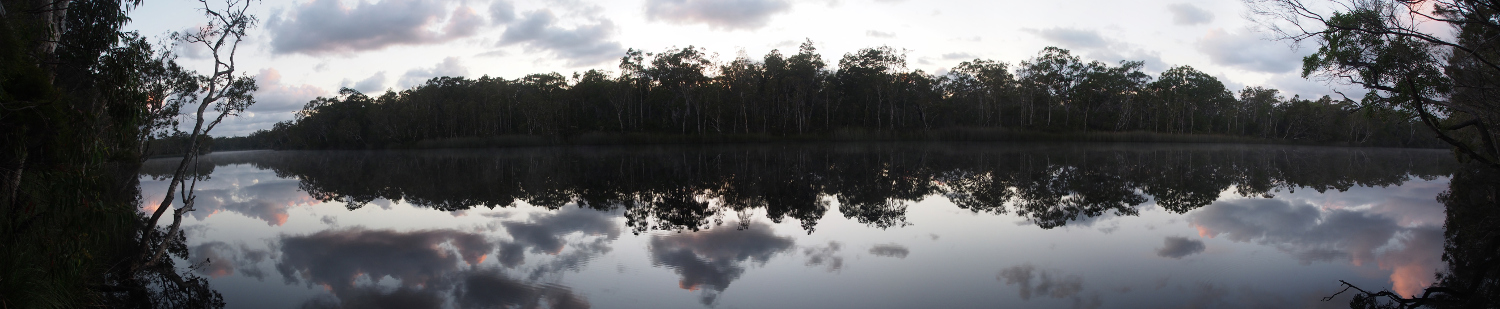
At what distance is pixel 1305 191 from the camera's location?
13203mm

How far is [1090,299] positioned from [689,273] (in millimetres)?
3311

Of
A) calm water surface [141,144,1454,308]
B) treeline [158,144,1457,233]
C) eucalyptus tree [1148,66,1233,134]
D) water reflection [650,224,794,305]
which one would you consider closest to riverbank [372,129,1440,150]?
eucalyptus tree [1148,66,1233,134]

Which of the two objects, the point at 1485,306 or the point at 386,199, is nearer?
the point at 1485,306

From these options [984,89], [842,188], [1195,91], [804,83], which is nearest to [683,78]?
[804,83]

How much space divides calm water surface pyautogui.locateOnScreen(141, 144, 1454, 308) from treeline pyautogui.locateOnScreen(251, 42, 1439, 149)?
127 ft

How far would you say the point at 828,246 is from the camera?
22.9 ft

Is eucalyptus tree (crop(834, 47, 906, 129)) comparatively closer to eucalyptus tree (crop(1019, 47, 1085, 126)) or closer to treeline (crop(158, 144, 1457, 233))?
eucalyptus tree (crop(1019, 47, 1085, 126))

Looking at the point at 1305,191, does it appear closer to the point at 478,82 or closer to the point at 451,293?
the point at 451,293

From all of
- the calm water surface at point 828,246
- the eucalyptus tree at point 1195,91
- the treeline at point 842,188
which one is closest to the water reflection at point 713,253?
the calm water surface at point 828,246

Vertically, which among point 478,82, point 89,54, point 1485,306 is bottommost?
point 1485,306

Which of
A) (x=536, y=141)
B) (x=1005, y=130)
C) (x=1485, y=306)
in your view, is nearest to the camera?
(x=1485, y=306)

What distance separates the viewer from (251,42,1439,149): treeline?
A: 55062 mm

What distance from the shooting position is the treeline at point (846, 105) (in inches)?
2168

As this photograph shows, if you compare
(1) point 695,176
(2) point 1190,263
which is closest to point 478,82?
(1) point 695,176
